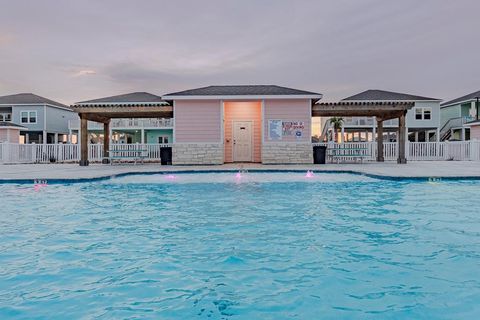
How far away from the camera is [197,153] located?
637 inches

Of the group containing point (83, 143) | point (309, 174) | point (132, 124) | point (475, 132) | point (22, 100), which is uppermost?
point (22, 100)

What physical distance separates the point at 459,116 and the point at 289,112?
27063mm

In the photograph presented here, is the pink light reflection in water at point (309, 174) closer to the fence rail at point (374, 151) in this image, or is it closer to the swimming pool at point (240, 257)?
the swimming pool at point (240, 257)

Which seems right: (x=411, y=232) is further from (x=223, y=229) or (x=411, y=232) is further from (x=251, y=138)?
(x=251, y=138)

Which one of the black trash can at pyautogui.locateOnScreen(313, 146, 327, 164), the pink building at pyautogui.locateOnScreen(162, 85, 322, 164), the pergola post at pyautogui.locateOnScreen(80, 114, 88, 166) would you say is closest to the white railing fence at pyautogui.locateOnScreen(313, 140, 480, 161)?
the black trash can at pyautogui.locateOnScreen(313, 146, 327, 164)

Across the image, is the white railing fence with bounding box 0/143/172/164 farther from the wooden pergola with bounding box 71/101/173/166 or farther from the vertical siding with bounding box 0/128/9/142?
the vertical siding with bounding box 0/128/9/142

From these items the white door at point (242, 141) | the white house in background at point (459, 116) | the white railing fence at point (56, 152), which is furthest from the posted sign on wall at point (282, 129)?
the white house in background at point (459, 116)

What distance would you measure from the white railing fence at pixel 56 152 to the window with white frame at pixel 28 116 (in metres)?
14.4

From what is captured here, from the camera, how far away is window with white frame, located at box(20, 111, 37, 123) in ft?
106

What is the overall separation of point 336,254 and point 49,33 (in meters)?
17.5

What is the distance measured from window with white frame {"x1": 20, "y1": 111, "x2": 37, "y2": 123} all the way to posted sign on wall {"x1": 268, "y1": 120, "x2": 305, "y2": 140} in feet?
84.9

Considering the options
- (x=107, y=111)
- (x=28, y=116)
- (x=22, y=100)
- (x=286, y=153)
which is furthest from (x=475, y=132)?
(x=22, y=100)

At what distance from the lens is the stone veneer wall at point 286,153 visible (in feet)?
52.8

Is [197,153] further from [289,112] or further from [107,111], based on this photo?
[289,112]
